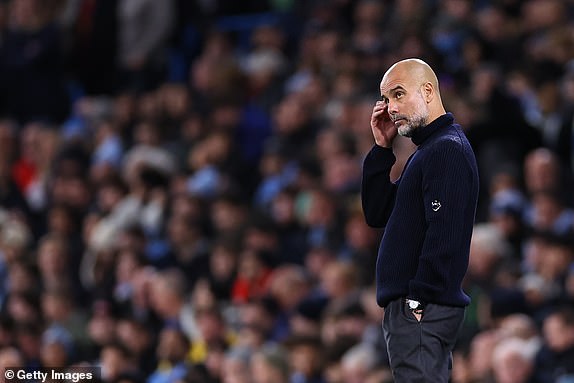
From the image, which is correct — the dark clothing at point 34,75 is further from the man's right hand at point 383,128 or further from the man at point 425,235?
the man at point 425,235

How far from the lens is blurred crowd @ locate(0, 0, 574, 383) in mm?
8586

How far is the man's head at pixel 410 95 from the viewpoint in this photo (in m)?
4.85

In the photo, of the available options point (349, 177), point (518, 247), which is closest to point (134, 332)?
point (349, 177)

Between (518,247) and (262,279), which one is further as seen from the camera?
(262,279)

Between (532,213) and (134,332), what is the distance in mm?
3000

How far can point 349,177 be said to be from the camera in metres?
10.4

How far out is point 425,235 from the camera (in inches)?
187

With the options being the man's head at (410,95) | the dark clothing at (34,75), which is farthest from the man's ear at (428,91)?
the dark clothing at (34,75)

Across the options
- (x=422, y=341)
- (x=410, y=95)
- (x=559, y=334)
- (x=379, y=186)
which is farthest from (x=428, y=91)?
(x=559, y=334)

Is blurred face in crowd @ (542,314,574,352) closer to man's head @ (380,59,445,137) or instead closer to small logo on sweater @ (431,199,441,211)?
man's head @ (380,59,445,137)

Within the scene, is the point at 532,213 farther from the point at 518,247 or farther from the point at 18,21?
the point at 18,21

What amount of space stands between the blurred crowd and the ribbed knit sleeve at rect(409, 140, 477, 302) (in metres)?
3.03

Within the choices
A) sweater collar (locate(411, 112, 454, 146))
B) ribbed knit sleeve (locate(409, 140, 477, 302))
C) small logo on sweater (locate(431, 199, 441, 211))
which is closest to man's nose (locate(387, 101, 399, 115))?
sweater collar (locate(411, 112, 454, 146))

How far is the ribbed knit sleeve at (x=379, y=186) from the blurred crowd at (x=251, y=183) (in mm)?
2781
